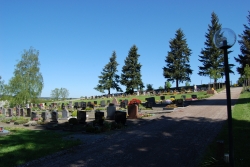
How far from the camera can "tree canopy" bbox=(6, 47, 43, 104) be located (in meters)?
35.2

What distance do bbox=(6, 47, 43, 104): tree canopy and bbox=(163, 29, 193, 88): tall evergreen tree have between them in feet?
101

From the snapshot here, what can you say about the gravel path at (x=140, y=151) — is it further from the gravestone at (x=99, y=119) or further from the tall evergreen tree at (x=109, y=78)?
the tall evergreen tree at (x=109, y=78)

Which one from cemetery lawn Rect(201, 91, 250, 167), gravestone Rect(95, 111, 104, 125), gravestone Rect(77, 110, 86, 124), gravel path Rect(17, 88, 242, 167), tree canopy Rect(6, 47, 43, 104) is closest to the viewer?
cemetery lawn Rect(201, 91, 250, 167)

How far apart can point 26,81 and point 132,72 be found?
27994 mm

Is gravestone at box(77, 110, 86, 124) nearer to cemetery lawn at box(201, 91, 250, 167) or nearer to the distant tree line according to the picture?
cemetery lawn at box(201, 91, 250, 167)

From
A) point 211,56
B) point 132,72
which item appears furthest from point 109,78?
point 211,56

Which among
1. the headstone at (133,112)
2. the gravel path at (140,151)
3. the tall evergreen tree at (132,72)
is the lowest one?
the gravel path at (140,151)

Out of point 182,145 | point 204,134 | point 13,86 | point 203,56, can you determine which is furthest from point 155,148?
point 203,56

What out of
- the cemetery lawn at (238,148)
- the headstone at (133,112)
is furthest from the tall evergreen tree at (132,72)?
the cemetery lawn at (238,148)

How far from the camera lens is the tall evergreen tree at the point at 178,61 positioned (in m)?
56.6

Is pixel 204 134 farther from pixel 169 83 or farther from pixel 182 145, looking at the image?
pixel 169 83

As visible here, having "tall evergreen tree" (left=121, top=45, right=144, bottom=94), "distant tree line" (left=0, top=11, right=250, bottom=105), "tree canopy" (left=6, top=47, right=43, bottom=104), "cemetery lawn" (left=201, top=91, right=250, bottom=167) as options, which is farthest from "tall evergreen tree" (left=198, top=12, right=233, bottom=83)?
"cemetery lawn" (left=201, top=91, right=250, bottom=167)

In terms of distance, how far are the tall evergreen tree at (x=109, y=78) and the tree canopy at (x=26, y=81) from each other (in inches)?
949

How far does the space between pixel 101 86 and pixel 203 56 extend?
2871 centimetres
